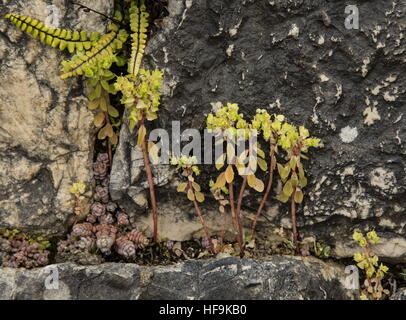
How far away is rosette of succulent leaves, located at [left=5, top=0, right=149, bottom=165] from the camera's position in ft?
16.3

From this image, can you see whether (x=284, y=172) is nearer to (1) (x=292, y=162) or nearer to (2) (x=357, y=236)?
(1) (x=292, y=162)

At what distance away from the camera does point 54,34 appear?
498 centimetres

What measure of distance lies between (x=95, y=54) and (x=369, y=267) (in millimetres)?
3172

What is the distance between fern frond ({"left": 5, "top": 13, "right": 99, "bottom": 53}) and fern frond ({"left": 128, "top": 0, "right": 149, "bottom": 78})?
40cm

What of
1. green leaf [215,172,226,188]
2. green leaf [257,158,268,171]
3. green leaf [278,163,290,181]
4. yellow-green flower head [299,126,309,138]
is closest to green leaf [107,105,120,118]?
green leaf [215,172,226,188]

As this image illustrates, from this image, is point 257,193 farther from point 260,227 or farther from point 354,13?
point 354,13

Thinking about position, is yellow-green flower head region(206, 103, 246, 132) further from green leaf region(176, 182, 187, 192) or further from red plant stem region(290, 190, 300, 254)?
red plant stem region(290, 190, 300, 254)

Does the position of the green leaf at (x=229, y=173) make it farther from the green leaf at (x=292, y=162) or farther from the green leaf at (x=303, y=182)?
the green leaf at (x=303, y=182)

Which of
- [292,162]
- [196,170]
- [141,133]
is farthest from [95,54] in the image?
[292,162]

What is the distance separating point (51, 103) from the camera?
530cm

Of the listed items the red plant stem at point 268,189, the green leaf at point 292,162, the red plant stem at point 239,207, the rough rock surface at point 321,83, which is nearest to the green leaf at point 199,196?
the red plant stem at point 239,207

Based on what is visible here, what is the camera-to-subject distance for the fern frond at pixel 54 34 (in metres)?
4.93

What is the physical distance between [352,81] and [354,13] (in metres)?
0.60
